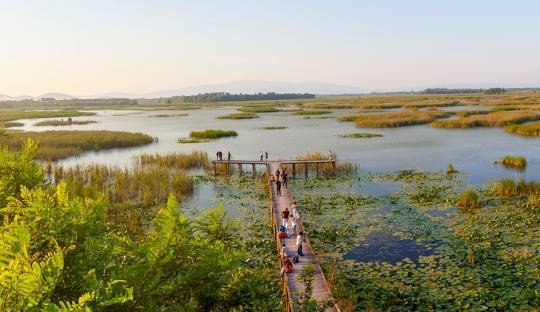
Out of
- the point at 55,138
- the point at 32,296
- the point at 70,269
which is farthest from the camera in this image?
the point at 55,138

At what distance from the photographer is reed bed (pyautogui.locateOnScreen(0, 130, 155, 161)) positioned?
163 feet

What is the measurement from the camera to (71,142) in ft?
184

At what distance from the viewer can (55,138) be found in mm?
57938

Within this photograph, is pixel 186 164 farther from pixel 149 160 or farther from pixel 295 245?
pixel 295 245

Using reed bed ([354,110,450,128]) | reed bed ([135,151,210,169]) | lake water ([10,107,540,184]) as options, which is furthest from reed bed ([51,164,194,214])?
reed bed ([354,110,450,128])

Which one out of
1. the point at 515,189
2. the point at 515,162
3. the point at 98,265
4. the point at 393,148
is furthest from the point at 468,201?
the point at 98,265

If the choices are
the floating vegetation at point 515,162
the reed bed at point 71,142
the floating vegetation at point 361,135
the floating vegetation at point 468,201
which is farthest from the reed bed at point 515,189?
the reed bed at point 71,142

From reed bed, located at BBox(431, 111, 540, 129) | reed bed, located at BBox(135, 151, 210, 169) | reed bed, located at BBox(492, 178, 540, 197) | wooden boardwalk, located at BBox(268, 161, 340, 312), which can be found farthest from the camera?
reed bed, located at BBox(431, 111, 540, 129)

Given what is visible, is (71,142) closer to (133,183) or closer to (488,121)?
(133,183)

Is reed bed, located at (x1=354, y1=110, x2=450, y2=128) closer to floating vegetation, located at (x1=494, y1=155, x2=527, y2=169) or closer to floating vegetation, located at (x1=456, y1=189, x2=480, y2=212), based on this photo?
floating vegetation, located at (x1=494, y1=155, x2=527, y2=169)

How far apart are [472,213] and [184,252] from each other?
2276 cm

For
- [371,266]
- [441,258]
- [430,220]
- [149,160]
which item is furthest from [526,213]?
[149,160]

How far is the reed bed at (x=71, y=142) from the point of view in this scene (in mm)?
49812

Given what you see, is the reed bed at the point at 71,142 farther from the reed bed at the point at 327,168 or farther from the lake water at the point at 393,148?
the reed bed at the point at 327,168
